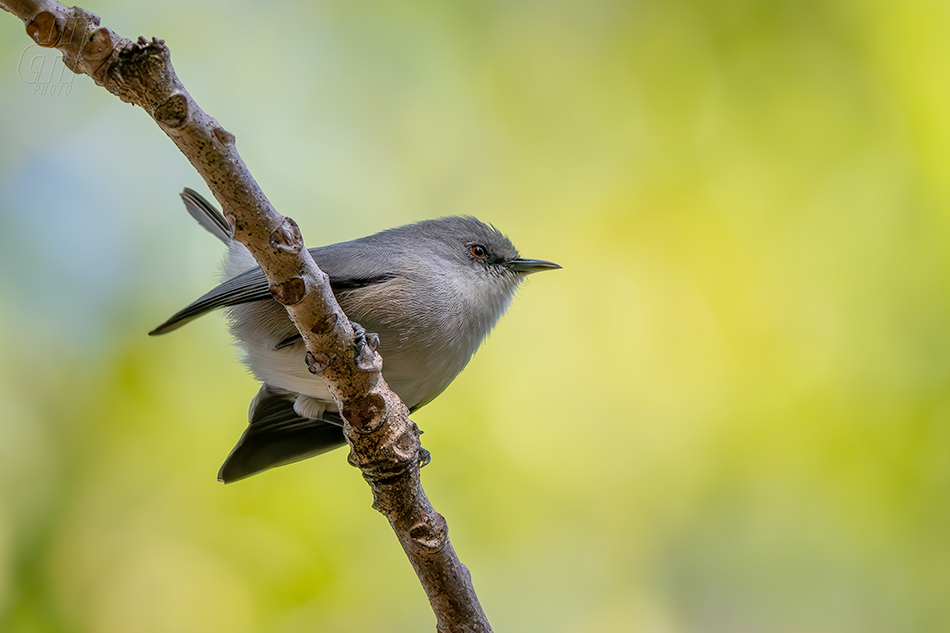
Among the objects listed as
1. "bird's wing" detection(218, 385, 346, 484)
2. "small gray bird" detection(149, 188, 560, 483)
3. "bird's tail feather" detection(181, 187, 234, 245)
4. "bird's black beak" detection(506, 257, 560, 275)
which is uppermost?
"bird's tail feather" detection(181, 187, 234, 245)

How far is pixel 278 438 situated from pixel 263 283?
0.86 m

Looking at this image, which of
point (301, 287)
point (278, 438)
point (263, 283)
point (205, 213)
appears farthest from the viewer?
point (205, 213)

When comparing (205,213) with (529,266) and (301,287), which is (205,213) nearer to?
(529,266)

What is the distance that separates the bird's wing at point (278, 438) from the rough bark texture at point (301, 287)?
0.81m

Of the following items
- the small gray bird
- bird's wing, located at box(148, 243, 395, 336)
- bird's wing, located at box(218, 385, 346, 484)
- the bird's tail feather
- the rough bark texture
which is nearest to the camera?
the rough bark texture

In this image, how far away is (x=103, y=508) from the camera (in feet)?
14.0

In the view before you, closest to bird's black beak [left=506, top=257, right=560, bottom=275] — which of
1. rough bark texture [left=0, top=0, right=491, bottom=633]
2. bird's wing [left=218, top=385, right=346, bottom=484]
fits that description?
bird's wing [left=218, top=385, right=346, bottom=484]

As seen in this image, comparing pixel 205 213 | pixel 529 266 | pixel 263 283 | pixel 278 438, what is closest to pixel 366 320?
pixel 263 283

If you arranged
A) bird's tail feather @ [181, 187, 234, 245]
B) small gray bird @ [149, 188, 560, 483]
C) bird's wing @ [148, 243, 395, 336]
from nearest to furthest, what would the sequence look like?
bird's wing @ [148, 243, 395, 336] < small gray bird @ [149, 188, 560, 483] < bird's tail feather @ [181, 187, 234, 245]

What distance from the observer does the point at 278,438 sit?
3227mm

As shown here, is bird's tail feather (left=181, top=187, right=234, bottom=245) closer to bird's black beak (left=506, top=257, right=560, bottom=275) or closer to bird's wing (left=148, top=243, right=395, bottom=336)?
bird's wing (left=148, top=243, right=395, bottom=336)

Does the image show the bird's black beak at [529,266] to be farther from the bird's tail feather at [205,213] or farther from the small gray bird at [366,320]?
the bird's tail feather at [205,213]

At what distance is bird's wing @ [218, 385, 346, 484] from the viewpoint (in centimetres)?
318

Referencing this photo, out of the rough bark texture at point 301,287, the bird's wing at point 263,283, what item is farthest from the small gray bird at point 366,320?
the rough bark texture at point 301,287
